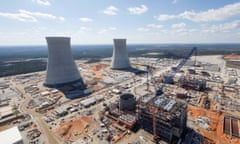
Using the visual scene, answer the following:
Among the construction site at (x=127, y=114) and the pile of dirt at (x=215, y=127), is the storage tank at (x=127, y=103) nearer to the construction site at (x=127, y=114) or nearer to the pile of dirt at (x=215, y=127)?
the construction site at (x=127, y=114)

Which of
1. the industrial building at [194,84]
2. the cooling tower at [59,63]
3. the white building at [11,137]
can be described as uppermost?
the cooling tower at [59,63]

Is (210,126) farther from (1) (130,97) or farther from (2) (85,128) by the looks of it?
(2) (85,128)

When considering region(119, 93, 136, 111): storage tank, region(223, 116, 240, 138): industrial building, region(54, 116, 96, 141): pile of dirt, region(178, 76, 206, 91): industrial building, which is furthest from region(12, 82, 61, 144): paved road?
region(178, 76, 206, 91): industrial building

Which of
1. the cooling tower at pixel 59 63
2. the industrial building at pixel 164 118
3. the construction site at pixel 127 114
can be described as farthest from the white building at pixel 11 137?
the cooling tower at pixel 59 63

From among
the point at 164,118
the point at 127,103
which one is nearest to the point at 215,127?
the point at 164,118

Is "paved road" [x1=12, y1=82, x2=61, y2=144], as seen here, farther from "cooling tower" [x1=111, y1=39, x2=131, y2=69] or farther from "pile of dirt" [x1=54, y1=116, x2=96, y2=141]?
"cooling tower" [x1=111, y1=39, x2=131, y2=69]

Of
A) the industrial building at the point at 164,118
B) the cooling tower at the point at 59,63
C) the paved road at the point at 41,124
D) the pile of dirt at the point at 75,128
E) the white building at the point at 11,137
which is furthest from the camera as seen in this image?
the cooling tower at the point at 59,63
